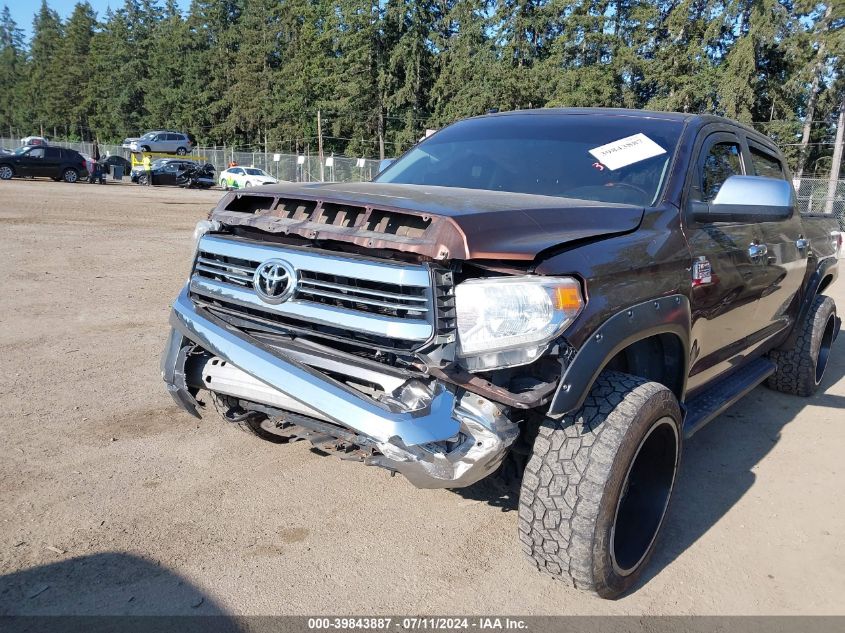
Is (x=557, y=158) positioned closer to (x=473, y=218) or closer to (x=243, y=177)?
(x=473, y=218)

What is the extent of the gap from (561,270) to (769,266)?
226 centimetres

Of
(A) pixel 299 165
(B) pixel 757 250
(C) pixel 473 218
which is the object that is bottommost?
(B) pixel 757 250

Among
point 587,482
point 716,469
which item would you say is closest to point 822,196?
point 716,469

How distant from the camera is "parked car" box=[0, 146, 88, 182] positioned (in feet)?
102

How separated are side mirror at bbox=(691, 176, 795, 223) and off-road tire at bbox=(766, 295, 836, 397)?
210cm

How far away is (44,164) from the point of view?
105 feet

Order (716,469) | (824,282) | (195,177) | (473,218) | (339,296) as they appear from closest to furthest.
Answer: (473,218) < (339,296) < (716,469) < (824,282) < (195,177)

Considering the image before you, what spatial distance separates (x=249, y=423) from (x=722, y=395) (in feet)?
8.50

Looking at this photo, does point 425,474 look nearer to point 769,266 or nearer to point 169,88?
point 769,266

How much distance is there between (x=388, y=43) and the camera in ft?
175

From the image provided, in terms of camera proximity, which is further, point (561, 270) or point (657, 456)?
point (657, 456)

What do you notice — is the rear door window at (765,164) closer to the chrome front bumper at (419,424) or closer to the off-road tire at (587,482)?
the off-road tire at (587,482)

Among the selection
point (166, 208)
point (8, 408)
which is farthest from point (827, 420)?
point (166, 208)

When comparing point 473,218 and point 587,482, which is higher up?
point 473,218
